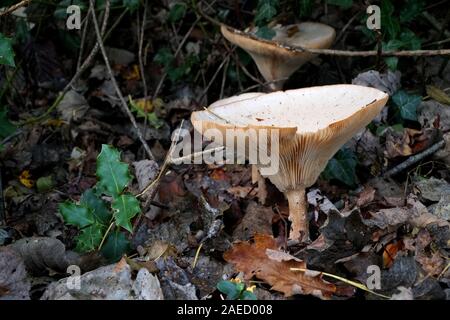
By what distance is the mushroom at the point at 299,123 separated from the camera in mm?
2400

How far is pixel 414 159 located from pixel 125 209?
1629mm

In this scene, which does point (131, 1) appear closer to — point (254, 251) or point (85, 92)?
point (85, 92)

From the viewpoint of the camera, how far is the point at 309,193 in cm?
304

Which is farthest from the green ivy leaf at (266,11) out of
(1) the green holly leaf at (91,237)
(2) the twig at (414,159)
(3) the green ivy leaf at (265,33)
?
(1) the green holly leaf at (91,237)

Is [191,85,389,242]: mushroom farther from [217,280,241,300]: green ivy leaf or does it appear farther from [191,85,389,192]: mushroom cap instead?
[217,280,241,300]: green ivy leaf

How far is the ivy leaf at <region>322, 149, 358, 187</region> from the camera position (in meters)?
3.16

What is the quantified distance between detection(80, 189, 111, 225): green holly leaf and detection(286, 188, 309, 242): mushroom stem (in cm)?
89

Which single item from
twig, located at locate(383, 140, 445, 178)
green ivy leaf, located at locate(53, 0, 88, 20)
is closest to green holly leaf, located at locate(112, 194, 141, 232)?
twig, located at locate(383, 140, 445, 178)

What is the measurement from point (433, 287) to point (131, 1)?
2770 mm

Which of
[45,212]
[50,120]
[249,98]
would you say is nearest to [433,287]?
[249,98]

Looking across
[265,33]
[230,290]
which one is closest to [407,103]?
[265,33]

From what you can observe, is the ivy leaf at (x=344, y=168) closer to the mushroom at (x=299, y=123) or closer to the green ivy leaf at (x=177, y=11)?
the mushroom at (x=299, y=123)

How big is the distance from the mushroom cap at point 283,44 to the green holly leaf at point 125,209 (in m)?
1.49

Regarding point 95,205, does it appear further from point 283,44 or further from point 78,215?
point 283,44
